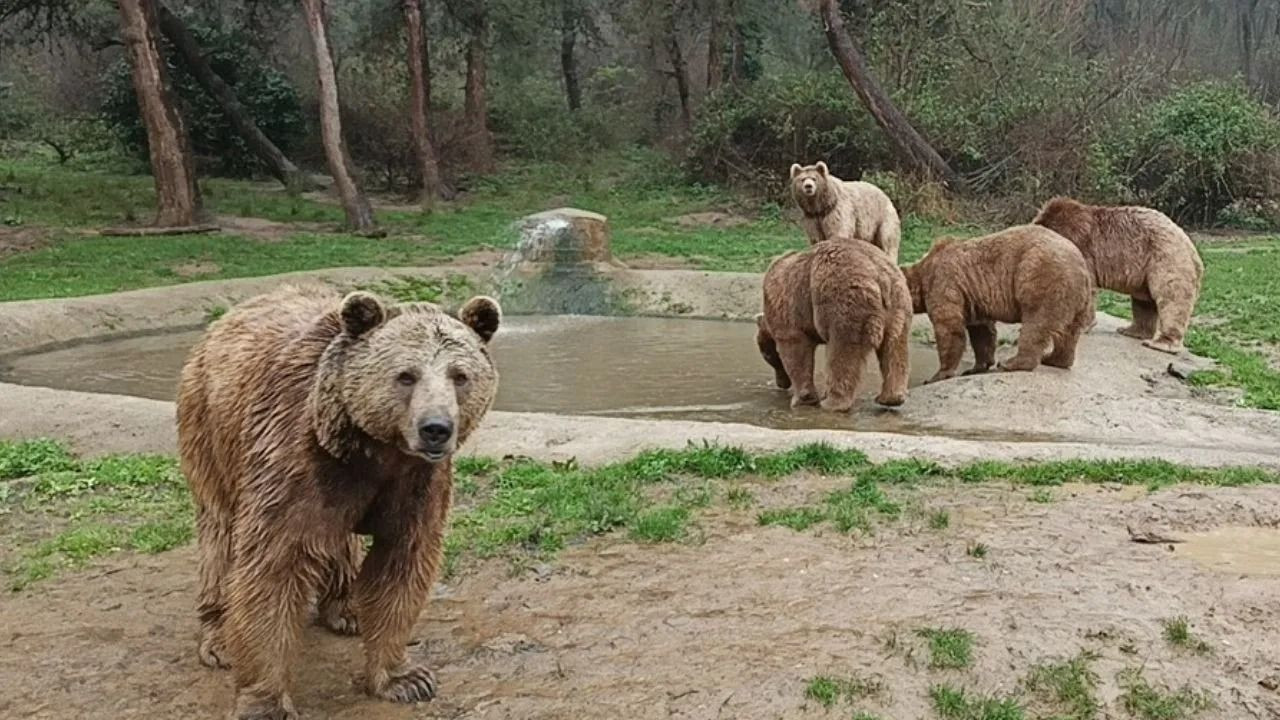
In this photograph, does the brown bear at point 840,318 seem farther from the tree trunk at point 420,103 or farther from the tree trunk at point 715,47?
the tree trunk at point 715,47

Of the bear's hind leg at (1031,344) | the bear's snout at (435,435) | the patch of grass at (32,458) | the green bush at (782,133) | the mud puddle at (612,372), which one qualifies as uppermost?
the green bush at (782,133)

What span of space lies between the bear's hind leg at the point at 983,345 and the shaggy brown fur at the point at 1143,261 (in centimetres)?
128

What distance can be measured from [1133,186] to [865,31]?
8195 millimetres

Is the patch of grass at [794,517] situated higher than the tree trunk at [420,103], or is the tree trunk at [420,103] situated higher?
the tree trunk at [420,103]

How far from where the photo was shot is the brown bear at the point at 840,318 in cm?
933

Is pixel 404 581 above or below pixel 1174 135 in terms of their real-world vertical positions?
below

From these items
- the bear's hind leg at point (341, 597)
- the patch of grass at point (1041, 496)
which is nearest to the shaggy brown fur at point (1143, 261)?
the patch of grass at point (1041, 496)

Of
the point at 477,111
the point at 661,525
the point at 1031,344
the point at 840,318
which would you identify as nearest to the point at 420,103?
the point at 477,111

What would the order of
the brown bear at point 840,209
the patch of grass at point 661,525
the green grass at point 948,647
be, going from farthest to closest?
the brown bear at point 840,209, the patch of grass at point 661,525, the green grass at point 948,647

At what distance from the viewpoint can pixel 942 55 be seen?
91.7 feet

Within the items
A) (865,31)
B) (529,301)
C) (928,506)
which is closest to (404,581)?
(928,506)

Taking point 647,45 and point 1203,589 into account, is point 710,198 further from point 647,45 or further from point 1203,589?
point 1203,589

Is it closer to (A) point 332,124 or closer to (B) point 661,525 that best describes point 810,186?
(B) point 661,525

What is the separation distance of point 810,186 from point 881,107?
11.2 m
